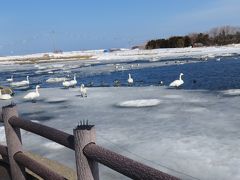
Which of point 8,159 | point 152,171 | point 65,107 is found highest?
point 152,171

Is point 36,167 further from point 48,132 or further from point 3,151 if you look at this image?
point 3,151

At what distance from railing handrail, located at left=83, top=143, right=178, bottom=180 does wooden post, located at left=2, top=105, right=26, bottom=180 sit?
1.75 metres

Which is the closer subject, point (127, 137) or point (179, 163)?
point (179, 163)

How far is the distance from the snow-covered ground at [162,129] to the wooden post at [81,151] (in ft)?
10.6

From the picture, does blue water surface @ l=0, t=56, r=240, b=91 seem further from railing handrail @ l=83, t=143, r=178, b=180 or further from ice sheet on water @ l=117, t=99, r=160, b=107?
railing handrail @ l=83, t=143, r=178, b=180

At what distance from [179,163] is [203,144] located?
1339 millimetres

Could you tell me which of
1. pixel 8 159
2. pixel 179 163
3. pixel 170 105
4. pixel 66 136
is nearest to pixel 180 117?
pixel 170 105

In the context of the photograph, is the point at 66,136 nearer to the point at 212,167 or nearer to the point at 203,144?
the point at 212,167

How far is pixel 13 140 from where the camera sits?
4.95 metres

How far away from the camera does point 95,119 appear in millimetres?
12633

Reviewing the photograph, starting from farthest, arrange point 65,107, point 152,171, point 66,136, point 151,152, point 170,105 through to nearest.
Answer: point 65,107
point 170,105
point 151,152
point 66,136
point 152,171

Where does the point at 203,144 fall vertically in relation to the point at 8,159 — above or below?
below

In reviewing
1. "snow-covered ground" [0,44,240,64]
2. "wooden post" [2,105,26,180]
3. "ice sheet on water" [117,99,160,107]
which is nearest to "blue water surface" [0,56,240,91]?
"ice sheet on water" [117,99,160,107]

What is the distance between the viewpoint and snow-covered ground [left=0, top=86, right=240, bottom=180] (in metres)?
7.32
